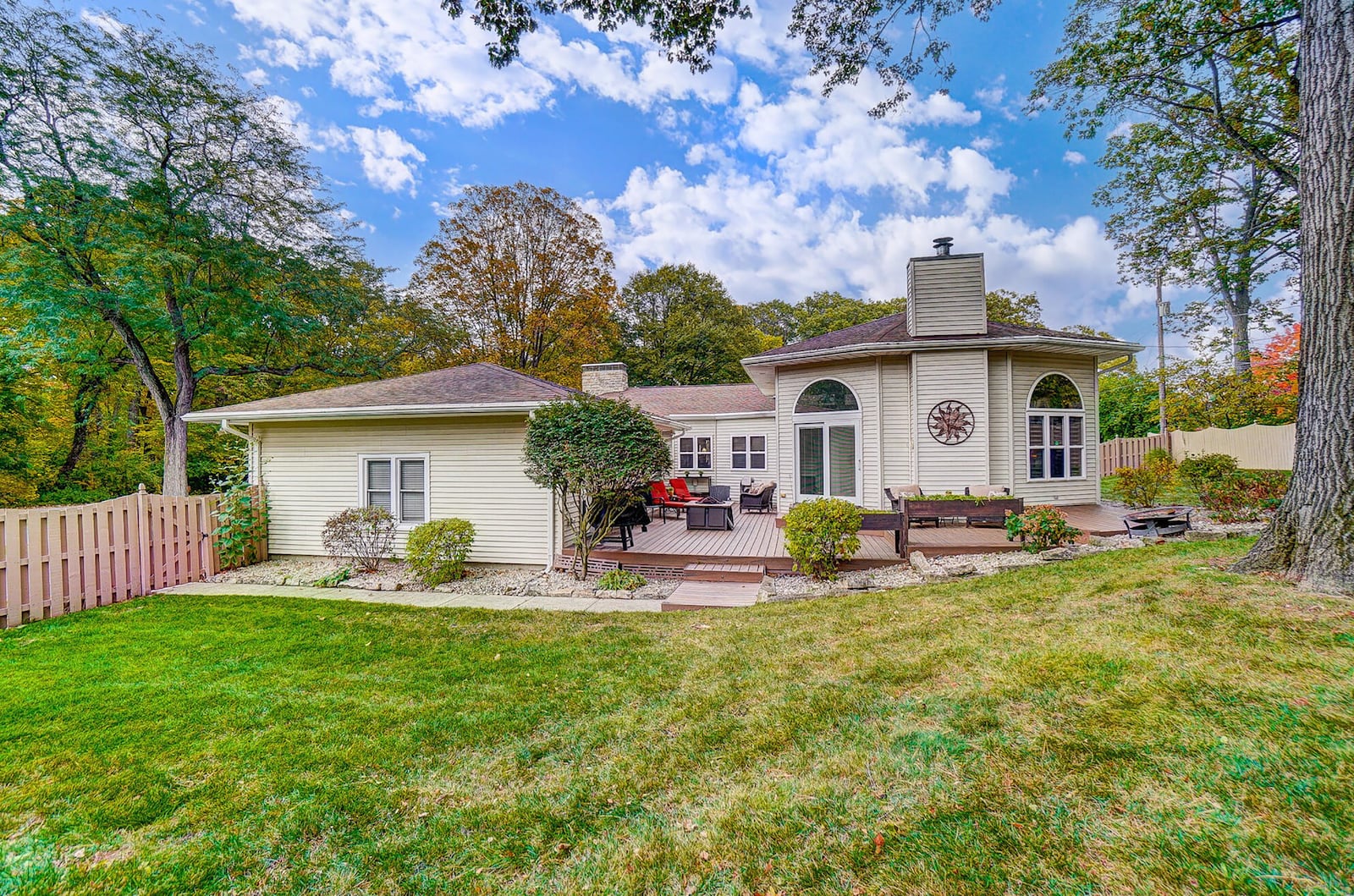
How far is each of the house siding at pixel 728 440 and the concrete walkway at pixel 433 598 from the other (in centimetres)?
1017

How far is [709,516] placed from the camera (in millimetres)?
9664

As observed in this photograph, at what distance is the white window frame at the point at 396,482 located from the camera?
816 centimetres

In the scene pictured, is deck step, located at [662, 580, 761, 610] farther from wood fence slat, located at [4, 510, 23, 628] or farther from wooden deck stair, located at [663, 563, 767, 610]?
wood fence slat, located at [4, 510, 23, 628]

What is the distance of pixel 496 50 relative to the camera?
16.4ft

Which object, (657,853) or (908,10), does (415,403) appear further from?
(908,10)

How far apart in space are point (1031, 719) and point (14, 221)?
19396 mm

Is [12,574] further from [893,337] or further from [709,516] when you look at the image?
[893,337]

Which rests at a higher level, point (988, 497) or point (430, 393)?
point (430, 393)

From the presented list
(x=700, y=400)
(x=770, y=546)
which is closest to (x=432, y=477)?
(x=770, y=546)

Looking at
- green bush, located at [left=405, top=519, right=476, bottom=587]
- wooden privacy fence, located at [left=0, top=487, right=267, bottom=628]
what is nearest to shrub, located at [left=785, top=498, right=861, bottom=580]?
green bush, located at [left=405, top=519, right=476, bottom=587]

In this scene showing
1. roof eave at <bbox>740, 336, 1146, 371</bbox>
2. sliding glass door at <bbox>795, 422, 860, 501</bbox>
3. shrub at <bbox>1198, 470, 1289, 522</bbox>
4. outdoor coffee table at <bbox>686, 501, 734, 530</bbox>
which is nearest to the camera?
shrub at <bbox>1198, 470, 1289, 522</bbox>

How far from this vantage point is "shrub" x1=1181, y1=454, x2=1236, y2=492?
8539 mm

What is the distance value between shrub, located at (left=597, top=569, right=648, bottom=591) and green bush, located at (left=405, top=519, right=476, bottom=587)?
2236mm

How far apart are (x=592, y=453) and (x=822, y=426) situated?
5.73m
